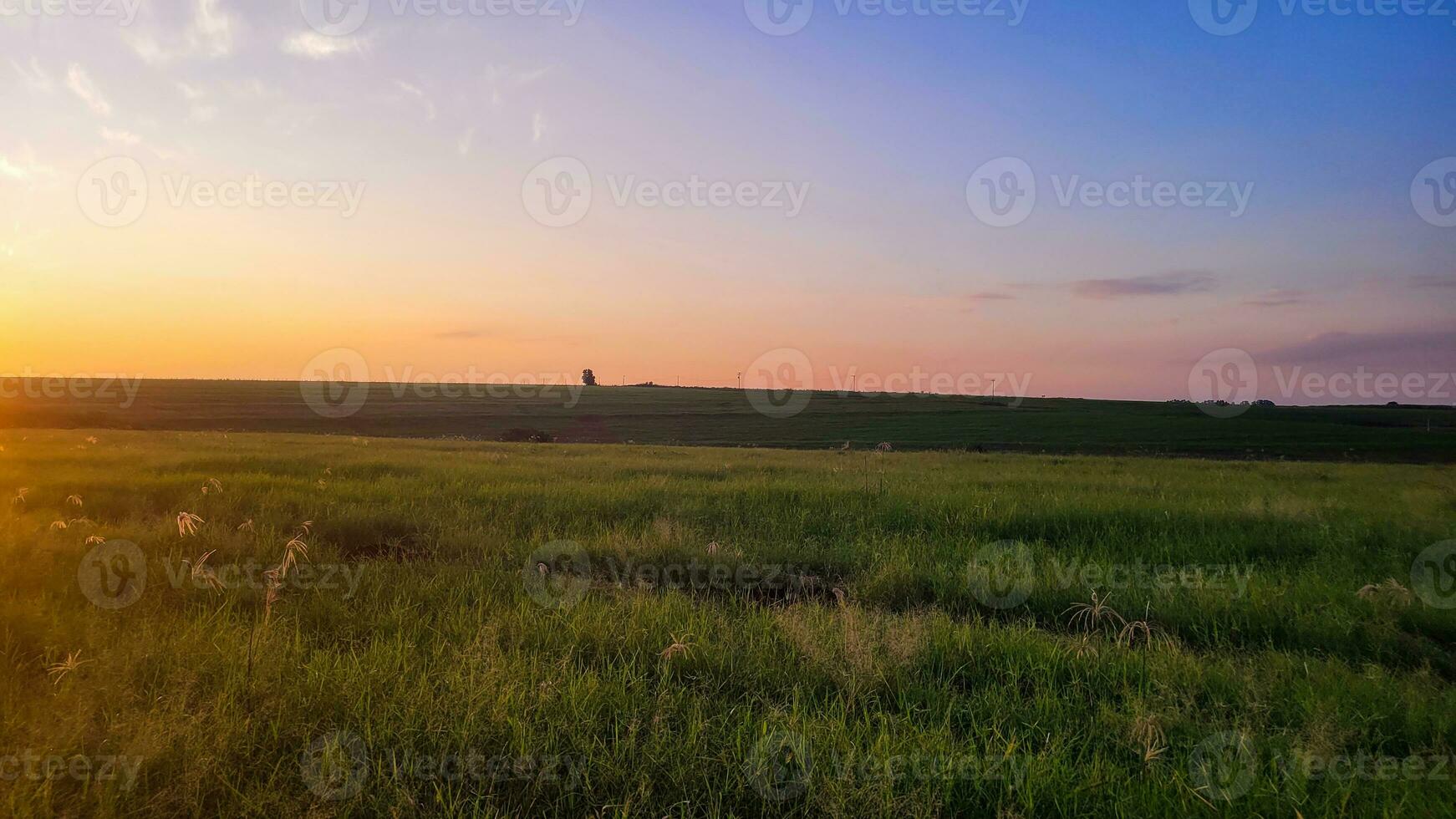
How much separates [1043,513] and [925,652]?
5.83 metres

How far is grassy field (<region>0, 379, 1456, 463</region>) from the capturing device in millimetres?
44125

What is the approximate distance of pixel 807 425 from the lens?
6353 centimetres

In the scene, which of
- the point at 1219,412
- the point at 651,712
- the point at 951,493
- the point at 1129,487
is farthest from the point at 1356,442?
the point at 651,712

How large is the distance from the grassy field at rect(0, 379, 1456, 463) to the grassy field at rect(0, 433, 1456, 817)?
32.8 metres

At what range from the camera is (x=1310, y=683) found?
3.94 metres

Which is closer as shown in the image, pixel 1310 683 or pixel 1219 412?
pixel 1310 683

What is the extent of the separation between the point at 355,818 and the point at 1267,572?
8.07 metres

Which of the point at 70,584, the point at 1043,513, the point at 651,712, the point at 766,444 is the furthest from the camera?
the point at 766,444

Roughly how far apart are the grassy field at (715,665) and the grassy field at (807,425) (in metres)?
32.8

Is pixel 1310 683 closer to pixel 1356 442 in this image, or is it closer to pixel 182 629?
pixel 182 629

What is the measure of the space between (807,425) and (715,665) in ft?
197

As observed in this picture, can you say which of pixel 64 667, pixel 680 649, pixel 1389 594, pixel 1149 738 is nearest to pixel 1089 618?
pixel 1149 738

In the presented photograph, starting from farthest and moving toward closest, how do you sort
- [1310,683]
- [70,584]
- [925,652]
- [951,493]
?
[951,493] → [70,584] → [925,652] → [1310,683]

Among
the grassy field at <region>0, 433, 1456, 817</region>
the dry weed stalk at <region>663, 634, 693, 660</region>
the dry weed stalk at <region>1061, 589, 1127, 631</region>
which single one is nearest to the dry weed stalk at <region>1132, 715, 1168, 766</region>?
the grassy field at <region>0, 433, 1456, 817</region>
